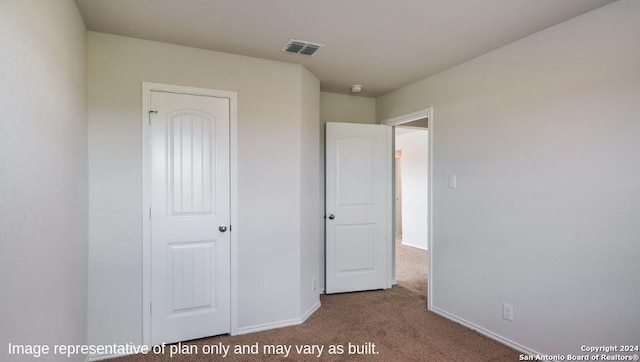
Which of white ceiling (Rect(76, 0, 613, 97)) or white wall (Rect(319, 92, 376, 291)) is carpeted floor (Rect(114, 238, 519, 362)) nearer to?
white wall (Rect(319, 92, 376, 291))

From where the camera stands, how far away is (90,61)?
240 centimetres

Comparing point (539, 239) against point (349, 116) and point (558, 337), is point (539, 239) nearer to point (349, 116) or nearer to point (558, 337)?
point (558, 337)

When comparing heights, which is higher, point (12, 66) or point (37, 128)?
point (12, 66)

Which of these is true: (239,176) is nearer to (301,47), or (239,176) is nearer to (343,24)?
(301,47)

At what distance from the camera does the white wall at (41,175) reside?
1.11m

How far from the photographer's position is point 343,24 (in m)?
2.31

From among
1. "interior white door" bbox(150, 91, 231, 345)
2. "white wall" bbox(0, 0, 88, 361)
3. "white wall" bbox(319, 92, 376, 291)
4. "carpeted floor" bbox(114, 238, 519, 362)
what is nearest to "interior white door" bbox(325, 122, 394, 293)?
"white wall" bbox(319, 92, 376, 291)

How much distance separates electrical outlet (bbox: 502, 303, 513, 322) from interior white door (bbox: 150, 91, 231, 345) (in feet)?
7.54

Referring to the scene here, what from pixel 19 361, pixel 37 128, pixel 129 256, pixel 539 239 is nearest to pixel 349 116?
pixel 539 239

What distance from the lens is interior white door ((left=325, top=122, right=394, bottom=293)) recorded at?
3.84 m

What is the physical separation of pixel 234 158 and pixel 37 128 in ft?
4.91

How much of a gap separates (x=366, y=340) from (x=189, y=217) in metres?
1.79

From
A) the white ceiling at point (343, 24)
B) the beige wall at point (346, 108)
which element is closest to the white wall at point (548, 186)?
the white ceiling at point (343, 24)

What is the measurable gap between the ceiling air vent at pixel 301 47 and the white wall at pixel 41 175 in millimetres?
1418
